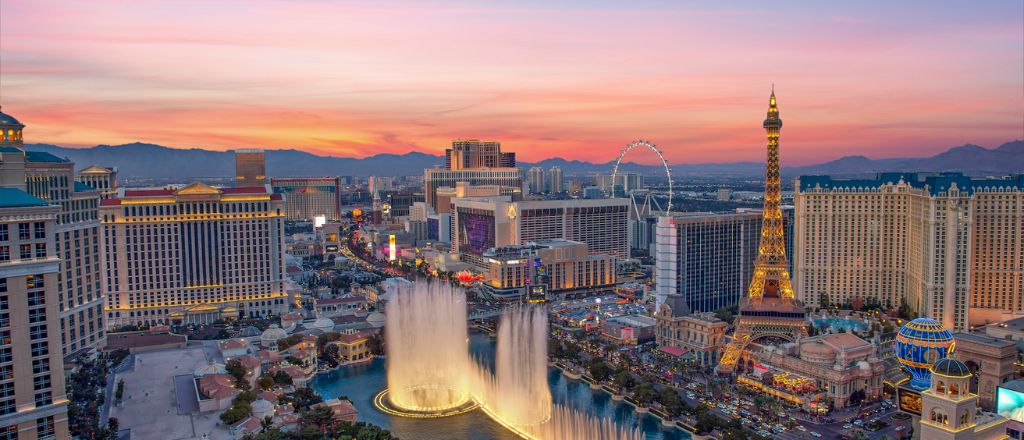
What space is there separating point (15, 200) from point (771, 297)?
5992 centimetres

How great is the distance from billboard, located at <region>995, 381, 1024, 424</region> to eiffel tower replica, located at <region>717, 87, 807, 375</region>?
18.0 meters

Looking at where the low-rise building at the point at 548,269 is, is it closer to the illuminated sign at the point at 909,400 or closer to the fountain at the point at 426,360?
the fountain at the point at 426,360

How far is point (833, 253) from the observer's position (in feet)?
267

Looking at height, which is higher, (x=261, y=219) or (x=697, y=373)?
(x=261, y=219)

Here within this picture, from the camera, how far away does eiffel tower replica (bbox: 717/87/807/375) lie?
63.4 metres

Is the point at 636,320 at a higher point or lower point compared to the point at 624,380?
higher

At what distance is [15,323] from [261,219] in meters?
54.6

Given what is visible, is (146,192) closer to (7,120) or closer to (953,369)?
(7,120)

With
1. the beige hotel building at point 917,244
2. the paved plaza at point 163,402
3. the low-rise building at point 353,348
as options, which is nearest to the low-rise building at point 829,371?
the beige hotel building at point 917,244

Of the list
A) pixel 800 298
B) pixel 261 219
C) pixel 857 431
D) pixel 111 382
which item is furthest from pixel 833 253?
pixel 111 382

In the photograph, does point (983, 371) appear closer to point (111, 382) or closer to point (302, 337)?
point (302, 337)

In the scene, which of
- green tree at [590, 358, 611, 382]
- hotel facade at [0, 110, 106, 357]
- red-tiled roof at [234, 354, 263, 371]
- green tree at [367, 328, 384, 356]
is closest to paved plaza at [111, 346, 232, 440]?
red-tiled roof at [234, 354, 263, 371]

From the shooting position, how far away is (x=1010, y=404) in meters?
43.3

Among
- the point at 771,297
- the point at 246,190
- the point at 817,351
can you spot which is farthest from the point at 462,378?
the point at 246,190
